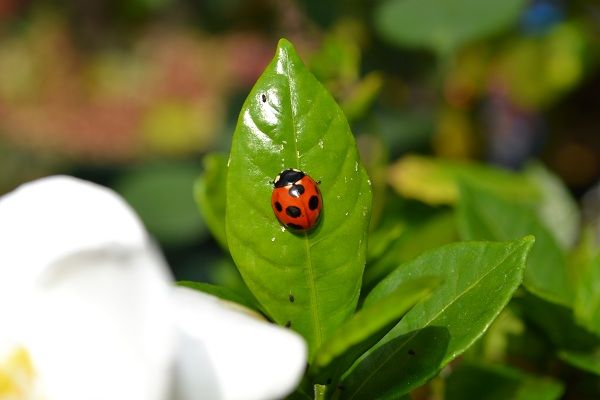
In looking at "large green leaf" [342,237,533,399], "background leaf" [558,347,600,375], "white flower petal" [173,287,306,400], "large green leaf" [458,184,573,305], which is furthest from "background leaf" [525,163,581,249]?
"white flower petal" [173,287,306,400]

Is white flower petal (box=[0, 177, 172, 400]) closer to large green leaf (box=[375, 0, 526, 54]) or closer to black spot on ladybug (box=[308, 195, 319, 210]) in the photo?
black spot on ladybug (box=[308, 195, 319, 210])

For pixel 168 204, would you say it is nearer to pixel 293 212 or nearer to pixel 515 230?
pixel 515 230

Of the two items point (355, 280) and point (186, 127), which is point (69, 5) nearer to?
point (186, 127)

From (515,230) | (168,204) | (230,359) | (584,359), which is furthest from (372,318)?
(168,204)

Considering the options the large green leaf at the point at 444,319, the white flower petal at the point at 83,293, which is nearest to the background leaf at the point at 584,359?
the large green leaf at the point at 444,319

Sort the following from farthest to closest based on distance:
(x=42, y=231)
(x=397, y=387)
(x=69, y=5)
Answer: (x=69, y=5) < (x=397, y=387) < (x=42, y=231)

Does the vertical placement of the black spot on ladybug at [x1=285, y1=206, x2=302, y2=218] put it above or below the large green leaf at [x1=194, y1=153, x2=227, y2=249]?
above

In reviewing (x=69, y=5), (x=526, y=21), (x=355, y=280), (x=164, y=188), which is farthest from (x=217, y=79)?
(x=355, y=280)
